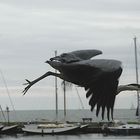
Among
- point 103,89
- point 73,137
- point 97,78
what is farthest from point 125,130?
point 97,78

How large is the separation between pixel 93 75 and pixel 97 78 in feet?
0.35

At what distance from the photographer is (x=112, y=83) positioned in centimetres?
1223

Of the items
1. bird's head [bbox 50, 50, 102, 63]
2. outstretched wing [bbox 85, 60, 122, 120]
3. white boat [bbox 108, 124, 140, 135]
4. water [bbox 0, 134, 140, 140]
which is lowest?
water [bbox 0, 134, 140, 140]

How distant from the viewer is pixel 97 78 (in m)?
12.1

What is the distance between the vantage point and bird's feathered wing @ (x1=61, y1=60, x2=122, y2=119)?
11750 millimetres

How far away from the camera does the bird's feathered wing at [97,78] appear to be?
11750 mm

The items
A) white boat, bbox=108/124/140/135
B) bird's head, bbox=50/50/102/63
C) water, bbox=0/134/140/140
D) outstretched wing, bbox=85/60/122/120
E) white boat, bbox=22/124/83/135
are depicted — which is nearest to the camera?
outstretched wing, bbox=85/60/122/120

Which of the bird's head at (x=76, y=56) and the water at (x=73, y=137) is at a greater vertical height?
the bird's head at (x=76, y=56)

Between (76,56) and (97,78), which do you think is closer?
(97,78)

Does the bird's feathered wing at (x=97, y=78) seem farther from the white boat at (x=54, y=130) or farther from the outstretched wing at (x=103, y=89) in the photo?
the white boat at (x=54, y=130)

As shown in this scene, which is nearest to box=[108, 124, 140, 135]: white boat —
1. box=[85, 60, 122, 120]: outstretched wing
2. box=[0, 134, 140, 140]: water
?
box=[0, 134, 140, 140]: water

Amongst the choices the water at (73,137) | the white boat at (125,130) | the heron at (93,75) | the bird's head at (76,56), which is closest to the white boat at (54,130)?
the water at (73,137)

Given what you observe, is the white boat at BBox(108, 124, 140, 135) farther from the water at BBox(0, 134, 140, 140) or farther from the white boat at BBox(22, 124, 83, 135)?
the white boat at BBox(22, 124, 83, 135)

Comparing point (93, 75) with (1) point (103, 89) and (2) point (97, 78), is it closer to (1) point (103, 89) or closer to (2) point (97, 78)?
(2) point (97, 78)
